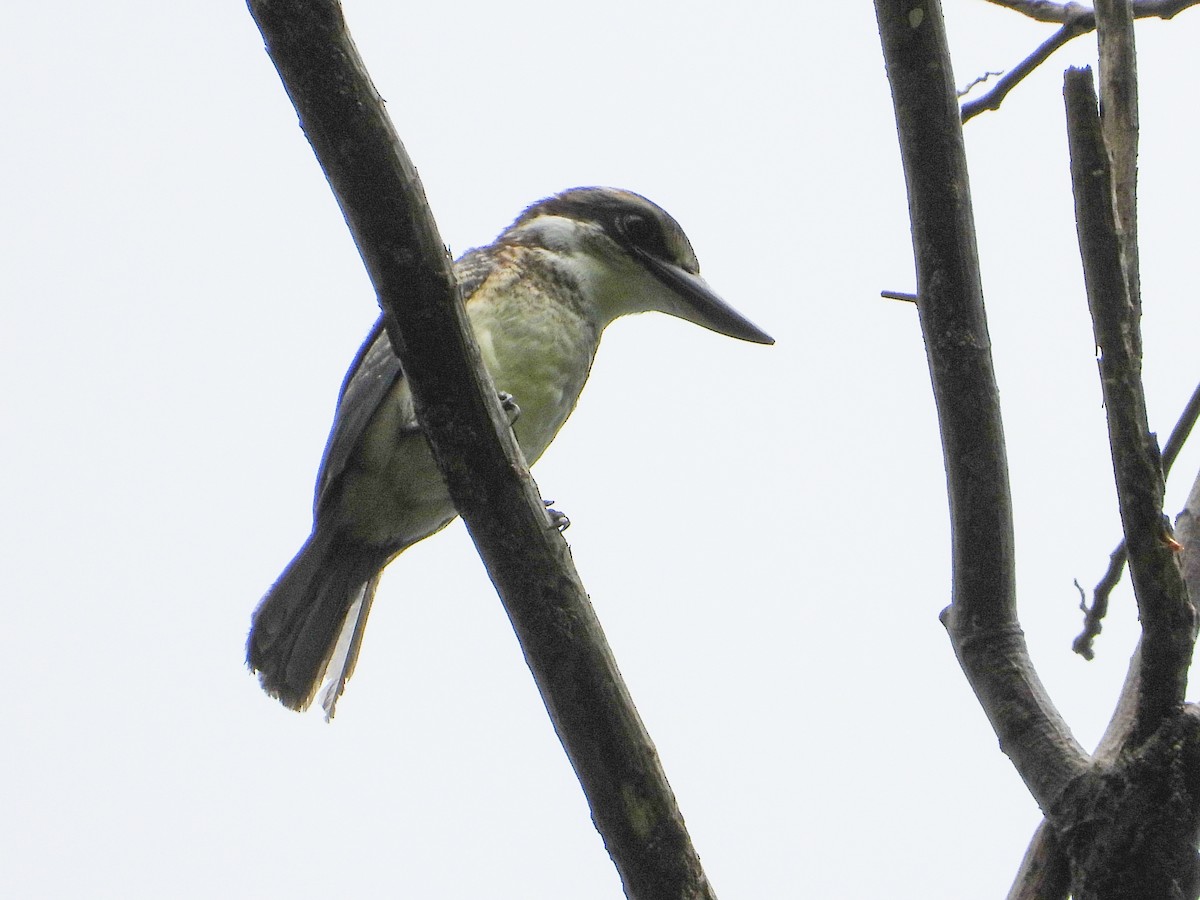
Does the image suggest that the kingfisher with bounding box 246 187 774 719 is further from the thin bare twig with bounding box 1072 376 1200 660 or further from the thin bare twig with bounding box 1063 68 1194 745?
the thin bare twig with bounding box 1063 68 1194 745

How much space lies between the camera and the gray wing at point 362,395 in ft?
11.9

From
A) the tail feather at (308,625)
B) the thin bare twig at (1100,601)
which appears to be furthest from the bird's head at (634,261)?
the thin bare twig at (1100,601)

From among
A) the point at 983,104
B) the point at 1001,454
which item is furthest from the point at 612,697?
the point at 983,104

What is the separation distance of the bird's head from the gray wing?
0.27 meters

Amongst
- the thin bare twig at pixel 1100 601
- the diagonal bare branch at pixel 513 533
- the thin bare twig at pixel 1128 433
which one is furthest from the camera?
the thin bare twig at pixel 1100 601

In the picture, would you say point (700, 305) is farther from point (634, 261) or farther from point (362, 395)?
point (362, 395)

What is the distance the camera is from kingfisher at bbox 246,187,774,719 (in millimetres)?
3646

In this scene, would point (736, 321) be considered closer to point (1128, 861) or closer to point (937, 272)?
point (937, 272)

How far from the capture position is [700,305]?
3988 millimetres

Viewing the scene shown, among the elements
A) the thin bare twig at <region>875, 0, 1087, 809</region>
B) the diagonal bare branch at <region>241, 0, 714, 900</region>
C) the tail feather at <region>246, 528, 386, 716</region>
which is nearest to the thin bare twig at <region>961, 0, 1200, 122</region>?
the thin bare twig at <region>875, 0, 1087, 809</region>

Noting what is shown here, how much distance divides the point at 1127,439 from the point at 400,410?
2.09 metres

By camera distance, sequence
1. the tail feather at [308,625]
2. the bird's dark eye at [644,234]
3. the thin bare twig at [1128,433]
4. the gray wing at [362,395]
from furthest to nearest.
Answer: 1. the bird's dark eye at [644,234]
2. the tail feather at [308,625]
3. the gray wing at [362,395]
4. the thin bare twig at [1128,433]

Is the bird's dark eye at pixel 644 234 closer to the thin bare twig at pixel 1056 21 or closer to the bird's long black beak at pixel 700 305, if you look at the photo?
the bird's long black beak at pixel 700 305

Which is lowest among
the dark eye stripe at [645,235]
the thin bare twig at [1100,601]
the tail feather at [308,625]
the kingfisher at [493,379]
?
the thin bare twig at [1100,601]
